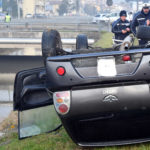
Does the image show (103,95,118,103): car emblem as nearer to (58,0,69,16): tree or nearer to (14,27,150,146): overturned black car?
(14,27,150,146): overturned black car

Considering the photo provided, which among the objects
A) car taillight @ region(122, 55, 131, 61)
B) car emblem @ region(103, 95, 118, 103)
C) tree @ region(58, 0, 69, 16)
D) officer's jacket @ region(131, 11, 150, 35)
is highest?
officer's jacket @ region(131, 11, 150, 35)

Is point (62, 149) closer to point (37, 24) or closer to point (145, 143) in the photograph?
point (145, 143)

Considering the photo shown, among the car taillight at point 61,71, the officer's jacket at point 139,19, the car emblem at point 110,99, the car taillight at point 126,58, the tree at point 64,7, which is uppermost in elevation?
the officer's jacket at point 139,19

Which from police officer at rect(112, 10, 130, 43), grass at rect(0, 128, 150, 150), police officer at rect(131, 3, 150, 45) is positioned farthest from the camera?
police officer at rect(112, 10, 130, 43)

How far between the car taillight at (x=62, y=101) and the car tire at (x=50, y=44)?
3.09 ft

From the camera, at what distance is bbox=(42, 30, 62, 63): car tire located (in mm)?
4260

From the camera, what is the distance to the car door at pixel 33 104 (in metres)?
4.18

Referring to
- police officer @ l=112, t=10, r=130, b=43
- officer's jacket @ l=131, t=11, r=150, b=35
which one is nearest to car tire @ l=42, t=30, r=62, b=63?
officer's jacket @ l=131, t=11, r=150, b=35

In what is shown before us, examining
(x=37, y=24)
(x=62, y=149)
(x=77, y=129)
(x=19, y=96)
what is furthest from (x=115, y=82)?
(x=37, y=24)

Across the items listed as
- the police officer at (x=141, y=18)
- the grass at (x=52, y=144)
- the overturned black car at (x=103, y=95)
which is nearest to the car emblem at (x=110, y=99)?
the overturned black car at (x=103, y=95)

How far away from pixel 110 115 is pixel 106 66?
0.44m

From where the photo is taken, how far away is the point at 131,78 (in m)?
3.29

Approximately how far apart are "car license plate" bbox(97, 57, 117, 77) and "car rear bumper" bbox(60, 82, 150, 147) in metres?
0.12

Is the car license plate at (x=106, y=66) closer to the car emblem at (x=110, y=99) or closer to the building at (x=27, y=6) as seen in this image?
the car emblem at (x=110, y=99)
